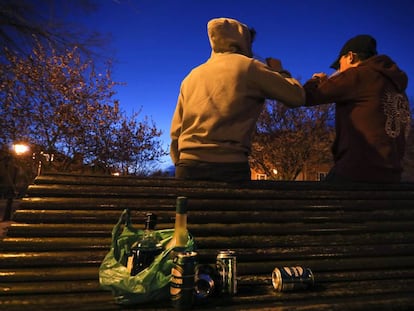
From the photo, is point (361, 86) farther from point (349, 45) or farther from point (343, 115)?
point (349, 45)

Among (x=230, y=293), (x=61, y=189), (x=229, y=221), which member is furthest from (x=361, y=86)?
(x=61, y=189)

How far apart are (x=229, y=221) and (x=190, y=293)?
706mm

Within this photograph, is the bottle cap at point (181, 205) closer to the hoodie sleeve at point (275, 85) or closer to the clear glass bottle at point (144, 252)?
the clear glass bottle at point (144, 252)

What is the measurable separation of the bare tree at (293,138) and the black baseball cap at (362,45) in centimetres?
1491

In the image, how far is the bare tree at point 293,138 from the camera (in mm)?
17781

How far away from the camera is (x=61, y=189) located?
1.99m

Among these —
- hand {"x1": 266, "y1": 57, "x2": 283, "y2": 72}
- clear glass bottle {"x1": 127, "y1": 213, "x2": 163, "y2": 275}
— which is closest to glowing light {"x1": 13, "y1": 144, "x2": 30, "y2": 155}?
hand {"x1": 266, "y1": 57, "x2": 283, "y2": 72}

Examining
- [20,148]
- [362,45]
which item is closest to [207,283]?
[362,45]

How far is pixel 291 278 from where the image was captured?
1.44m

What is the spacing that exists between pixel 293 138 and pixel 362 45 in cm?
1518

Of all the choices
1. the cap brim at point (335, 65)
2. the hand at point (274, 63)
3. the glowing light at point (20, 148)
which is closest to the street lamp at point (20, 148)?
the glowing light at point (20, 148)

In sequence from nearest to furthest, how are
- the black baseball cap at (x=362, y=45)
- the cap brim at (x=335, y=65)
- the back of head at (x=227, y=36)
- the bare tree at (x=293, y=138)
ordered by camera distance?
the back of head at (x=227, y=36), the black baseball cap at (x=362, y=45), the cap brim at (x=335, y=65), the bare tree at (x=293, y=138)

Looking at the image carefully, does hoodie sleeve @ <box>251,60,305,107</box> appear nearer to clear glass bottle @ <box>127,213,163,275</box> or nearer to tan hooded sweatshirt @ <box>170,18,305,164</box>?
tan hooded sweatshirt @ <box>170,18,305,164</box>

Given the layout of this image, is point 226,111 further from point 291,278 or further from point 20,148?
point 20,148
